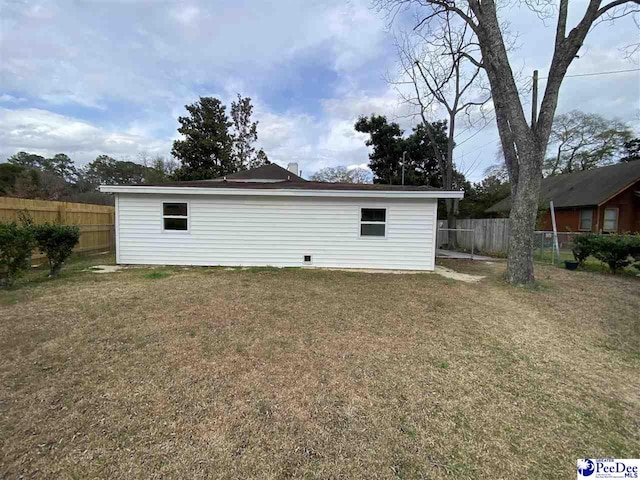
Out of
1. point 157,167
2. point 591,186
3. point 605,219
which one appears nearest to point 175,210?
point 605,219

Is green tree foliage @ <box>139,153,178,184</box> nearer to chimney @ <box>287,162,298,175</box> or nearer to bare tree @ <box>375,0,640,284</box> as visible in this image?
chimney @ <box>287,162,298,175</box>

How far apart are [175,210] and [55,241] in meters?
2.83

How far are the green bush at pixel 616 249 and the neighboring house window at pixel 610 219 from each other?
11.6 metres

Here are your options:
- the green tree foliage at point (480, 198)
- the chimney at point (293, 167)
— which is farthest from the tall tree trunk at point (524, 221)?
the green tree foliage at point (480, 198)

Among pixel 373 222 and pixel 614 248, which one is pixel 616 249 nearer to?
pixel 614 248

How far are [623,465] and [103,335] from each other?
5.09m

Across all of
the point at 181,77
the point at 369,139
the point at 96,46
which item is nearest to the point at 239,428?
the point at 96,46

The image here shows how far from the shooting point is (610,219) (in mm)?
17047

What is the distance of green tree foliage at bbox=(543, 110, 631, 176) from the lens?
83.1 ft

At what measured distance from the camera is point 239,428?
2135 mm

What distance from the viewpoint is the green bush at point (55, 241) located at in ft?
21.0

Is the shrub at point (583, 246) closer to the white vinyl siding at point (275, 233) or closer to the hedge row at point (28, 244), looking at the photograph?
the white vinyl siding at point (275, 233)

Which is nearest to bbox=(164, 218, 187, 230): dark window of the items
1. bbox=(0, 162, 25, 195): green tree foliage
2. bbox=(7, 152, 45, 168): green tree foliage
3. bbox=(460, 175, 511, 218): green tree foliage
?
bbox=(460, 175, 511, 218): green tree foliage

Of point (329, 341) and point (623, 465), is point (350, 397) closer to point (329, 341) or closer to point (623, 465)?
point (329, 341)
